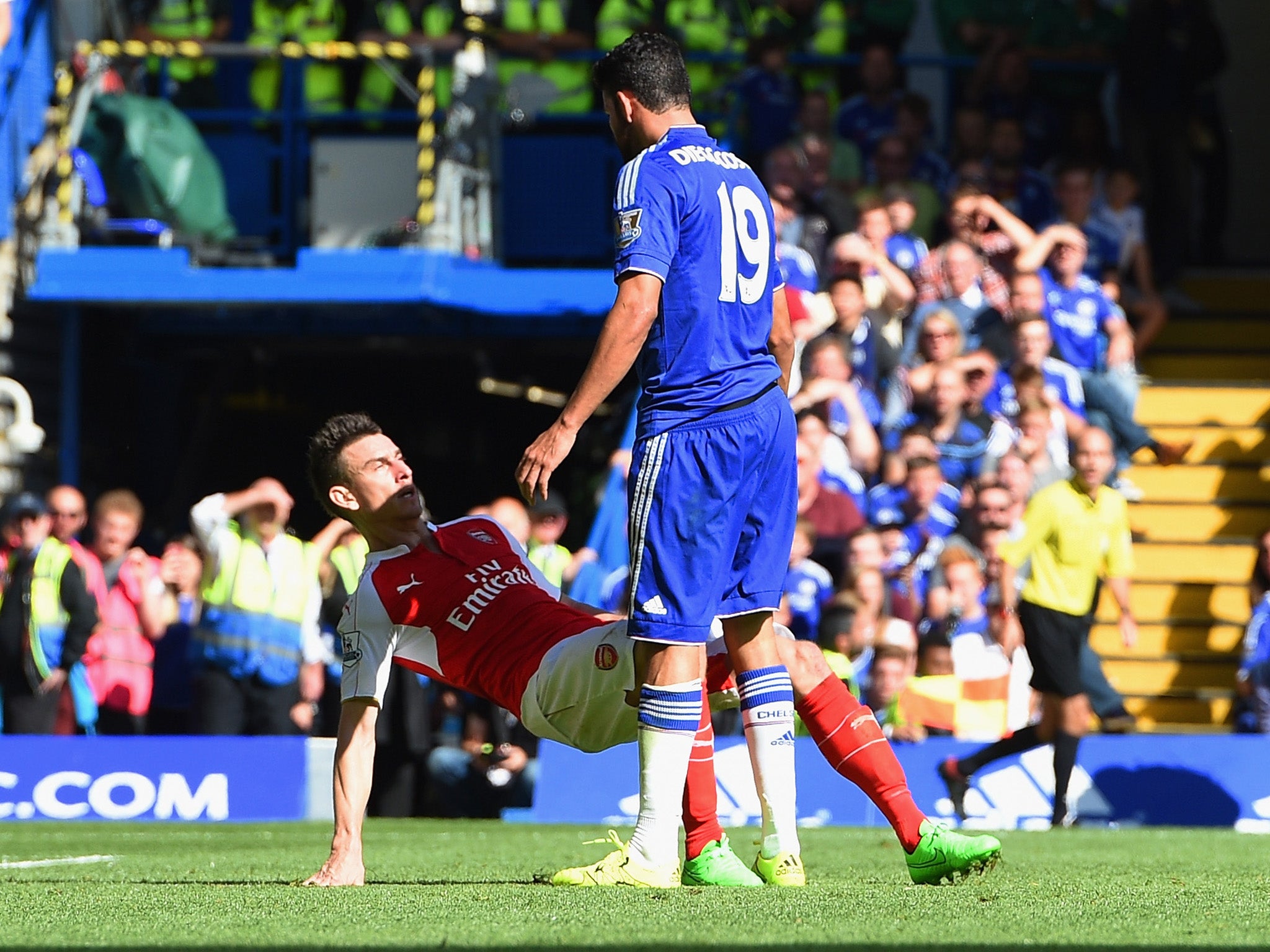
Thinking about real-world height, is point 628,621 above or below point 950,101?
below

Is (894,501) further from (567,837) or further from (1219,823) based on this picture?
(567,837)

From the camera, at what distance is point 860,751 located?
5.60 meters

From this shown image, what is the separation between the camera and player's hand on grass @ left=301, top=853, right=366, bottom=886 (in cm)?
570

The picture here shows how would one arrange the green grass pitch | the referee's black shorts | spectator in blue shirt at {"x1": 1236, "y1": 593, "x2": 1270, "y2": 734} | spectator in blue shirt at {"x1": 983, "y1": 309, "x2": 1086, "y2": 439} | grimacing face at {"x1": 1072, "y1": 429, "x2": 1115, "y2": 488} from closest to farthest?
the green grass pitch < the referee's black shorts < grimacing face at {"x1": 1072, "y1": 429, "x2": 1115, "y2": 488} < spectator in blue shirt at {"x1": 1236, "y1": 593, "x2": 1270, "y2": 734} < spectator in blue shirt at {"x1": 983, "y1": 309, "x2": 1086, "y2": 439}

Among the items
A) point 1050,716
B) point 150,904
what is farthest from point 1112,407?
point 150,904

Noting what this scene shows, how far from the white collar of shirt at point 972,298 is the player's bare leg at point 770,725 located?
8353mm

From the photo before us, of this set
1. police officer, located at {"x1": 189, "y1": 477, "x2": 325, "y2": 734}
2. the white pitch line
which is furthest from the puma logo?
police officer, located at {"x1": 189, "y1": 477, "x2": 325, "y2": 734}

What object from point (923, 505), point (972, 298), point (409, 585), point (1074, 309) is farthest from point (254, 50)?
point (409, 585)

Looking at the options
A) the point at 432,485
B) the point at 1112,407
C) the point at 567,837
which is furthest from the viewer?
the point at 432,485

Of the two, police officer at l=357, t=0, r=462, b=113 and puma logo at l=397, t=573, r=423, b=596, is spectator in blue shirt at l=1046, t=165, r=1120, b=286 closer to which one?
police officer at l=357, t=0, r=462, b=113

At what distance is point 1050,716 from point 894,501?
7.20ft

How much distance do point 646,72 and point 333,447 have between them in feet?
4.74

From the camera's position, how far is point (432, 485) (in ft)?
58.4

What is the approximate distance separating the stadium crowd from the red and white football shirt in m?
4.69
